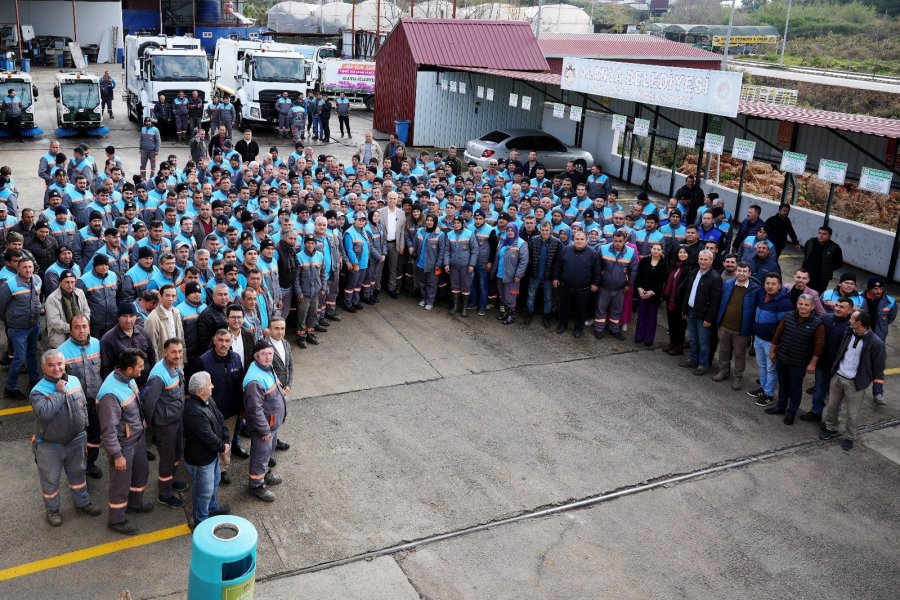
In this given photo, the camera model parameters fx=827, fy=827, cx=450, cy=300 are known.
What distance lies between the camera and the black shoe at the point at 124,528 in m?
6.84

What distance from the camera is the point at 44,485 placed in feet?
22.2

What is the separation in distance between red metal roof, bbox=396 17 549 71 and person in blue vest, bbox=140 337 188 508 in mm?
20247

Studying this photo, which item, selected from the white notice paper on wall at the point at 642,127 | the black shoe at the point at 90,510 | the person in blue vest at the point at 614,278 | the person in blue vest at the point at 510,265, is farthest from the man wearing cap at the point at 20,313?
the white notice paper on wall at the point at 642,127

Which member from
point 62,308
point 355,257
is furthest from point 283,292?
point 62,308

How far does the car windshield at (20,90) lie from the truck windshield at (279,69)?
6792mm

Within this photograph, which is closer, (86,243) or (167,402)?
(167,402)

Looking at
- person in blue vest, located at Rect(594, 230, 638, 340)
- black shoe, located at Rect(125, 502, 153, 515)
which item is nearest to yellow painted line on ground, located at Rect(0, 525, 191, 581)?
black shoe, located at Rect(125, 502, 153, 515)

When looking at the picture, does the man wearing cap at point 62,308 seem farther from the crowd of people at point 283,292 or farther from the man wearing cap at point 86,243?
the man wearing cap at point 86,243

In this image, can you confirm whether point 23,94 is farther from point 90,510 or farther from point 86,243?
point 90,510

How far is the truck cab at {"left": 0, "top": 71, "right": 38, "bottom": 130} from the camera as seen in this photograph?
952 inches

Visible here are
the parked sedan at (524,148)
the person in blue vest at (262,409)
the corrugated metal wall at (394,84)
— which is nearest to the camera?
the person in blue vest at (262,409)

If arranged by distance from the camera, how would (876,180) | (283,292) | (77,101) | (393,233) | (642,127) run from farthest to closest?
(77,101), (642,127), (876,180), (393,233), (283,292)

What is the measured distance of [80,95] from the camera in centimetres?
2514

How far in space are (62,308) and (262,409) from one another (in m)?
2.83
